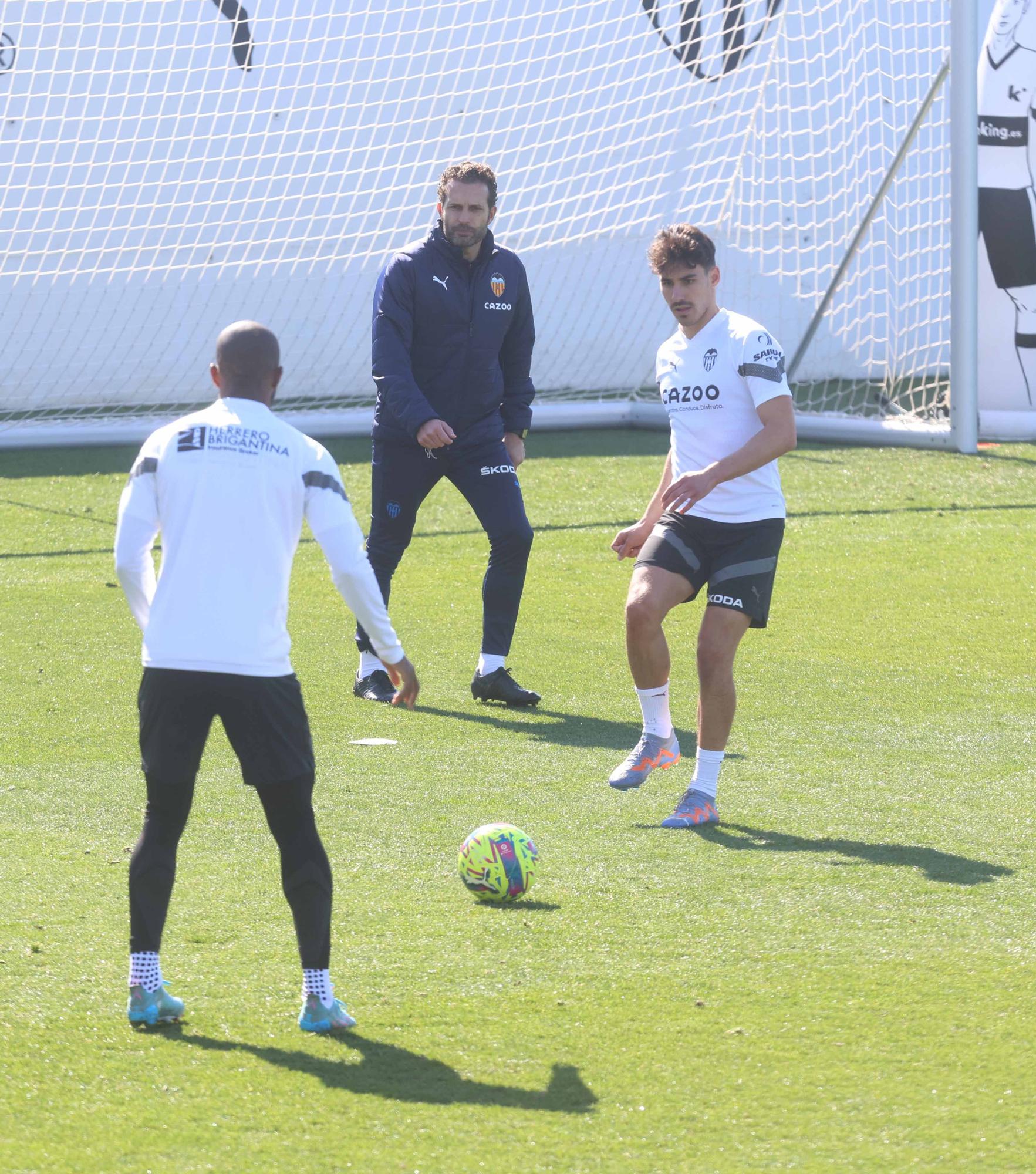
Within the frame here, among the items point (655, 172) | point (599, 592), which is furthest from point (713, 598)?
point (655, 172)

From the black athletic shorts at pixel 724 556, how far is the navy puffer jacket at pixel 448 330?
1766mm

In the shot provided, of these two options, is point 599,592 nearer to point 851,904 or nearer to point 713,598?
point 713,598

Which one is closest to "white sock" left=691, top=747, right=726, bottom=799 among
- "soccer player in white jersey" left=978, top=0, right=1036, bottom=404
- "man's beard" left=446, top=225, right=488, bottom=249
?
"man's beard" left=446, top=225, right=488, bottom=249

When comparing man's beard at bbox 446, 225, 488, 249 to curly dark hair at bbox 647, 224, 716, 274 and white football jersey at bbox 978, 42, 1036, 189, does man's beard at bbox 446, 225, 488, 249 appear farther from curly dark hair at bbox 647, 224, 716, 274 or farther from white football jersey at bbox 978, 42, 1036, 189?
white football jersey at bbox 978, 42, 1036, 189

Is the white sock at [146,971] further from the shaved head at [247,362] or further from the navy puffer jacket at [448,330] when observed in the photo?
the navy puffer jacket at [448,330]

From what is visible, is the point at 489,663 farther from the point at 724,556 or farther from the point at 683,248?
the point at 683,248

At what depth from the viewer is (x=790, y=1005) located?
3693mm

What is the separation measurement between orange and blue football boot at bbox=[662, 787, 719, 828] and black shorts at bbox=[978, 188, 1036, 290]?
10283 millimetres

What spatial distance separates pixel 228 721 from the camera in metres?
3.52

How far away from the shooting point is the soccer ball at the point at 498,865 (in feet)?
14.3

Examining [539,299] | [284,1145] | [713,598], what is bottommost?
[284,1145]

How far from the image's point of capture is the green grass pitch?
123 inches

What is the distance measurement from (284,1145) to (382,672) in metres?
3.99

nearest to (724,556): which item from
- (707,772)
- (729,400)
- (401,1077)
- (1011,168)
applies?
(729,400)
